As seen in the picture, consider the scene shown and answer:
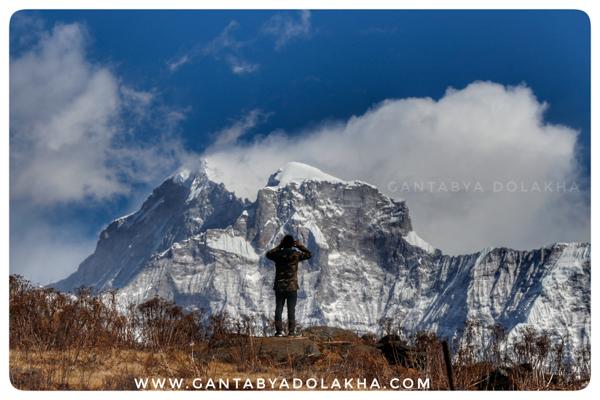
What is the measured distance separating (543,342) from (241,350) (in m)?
3.66

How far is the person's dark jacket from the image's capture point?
12.0 metres

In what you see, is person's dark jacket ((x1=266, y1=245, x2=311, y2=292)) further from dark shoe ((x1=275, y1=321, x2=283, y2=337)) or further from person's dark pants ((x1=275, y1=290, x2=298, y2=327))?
dark shoe ((x1=275, y1=321, x2=283, y2=337))

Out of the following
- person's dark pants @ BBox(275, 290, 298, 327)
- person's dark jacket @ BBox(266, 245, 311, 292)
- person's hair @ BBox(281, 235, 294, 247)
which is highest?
person's hair @ BBox(281, 235, 294, 247)

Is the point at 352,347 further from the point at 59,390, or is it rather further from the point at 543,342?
the point at 59,390

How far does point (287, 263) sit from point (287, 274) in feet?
0.56

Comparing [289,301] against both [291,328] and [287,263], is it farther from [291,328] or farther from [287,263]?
[287,263]

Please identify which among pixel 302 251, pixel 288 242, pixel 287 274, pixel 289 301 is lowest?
pixel 289 301

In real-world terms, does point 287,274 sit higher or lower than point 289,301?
higher

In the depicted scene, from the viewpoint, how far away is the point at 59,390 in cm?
793

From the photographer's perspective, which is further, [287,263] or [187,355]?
[287,263]

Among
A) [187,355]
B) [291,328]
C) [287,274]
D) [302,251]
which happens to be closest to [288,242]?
[302,251]

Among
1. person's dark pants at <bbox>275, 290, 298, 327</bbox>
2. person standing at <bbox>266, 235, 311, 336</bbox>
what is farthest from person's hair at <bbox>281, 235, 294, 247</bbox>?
person's dark pants at <bbox>275, 290, 298, 327</bbox>

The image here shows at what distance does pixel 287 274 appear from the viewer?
477 inches

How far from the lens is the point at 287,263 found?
12094mm
